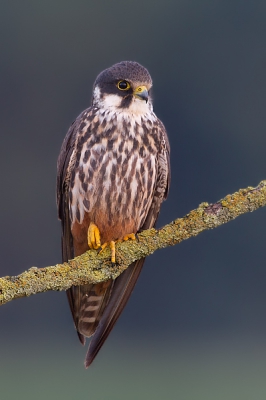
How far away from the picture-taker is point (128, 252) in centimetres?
363

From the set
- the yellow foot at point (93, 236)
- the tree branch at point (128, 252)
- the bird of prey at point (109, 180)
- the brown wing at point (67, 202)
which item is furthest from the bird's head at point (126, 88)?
the tree branch at point (128, 252)

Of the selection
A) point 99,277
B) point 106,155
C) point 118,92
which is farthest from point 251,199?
point 118,92

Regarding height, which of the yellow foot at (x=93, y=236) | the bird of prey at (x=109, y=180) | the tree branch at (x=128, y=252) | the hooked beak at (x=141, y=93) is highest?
the hooked beak at (x=141, y=93)

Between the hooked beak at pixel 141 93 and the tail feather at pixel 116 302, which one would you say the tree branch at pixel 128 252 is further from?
the hooked beak at pixel 141 93

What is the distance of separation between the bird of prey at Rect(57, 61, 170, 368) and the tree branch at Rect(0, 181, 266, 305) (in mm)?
518

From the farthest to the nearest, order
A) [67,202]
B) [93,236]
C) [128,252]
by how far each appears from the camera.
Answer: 1. [67,202]
2. [93,236]
3. [128,252]

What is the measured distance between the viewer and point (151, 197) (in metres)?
4.42

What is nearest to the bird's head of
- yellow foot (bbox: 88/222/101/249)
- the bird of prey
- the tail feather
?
the bird of prey

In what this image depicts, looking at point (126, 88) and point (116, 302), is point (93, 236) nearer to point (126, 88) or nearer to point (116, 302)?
point (116, 302)

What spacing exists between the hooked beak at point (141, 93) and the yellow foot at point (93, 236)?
2.62 ft

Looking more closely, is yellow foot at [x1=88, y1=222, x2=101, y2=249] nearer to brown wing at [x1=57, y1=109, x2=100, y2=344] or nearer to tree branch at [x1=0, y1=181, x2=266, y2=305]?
brown wing at [x1=57, y1=109, x2=100, y2=344]

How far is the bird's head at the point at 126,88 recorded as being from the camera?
4.39 m

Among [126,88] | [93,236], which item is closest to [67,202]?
[93,236]

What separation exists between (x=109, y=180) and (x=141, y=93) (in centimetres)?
57
